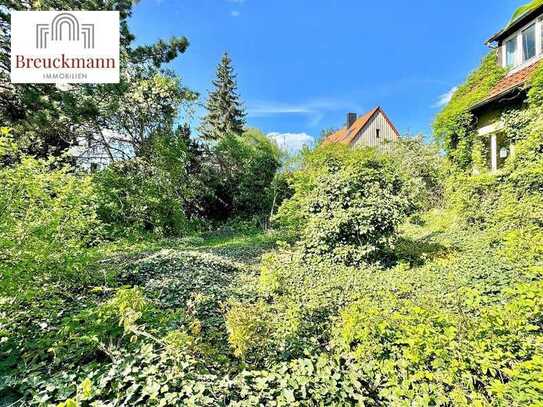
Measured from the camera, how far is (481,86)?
10.4 m

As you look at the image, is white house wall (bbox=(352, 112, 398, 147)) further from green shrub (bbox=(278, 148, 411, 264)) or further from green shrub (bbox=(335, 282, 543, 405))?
green shrub (bbox=(335, 282, 543, 405))

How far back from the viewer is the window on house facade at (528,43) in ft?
29.9

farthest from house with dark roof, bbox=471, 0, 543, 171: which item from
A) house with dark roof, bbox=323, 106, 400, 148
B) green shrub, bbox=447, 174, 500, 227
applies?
house with dark roof, bbox=323, 106, 400, 148

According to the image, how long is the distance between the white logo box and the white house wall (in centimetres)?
1901

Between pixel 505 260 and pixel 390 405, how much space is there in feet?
13.4

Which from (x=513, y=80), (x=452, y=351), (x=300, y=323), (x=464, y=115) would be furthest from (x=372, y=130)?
(x=452, y=351)

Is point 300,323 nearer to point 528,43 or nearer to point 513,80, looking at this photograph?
point 513,80

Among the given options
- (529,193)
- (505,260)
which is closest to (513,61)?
(529,193)

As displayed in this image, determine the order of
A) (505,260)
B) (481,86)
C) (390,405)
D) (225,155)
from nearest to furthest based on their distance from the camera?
(390,405), (505,260), (481,86), (225,155)

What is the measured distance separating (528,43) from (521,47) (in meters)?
0.19

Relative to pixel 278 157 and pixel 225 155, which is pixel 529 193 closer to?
pixel 278 157

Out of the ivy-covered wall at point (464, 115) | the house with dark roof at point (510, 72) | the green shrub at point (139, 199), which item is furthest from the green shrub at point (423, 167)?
the green shrub at point (139, 199)

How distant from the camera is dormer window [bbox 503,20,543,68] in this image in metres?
8.77

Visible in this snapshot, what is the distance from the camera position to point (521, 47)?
9500 millimetres
